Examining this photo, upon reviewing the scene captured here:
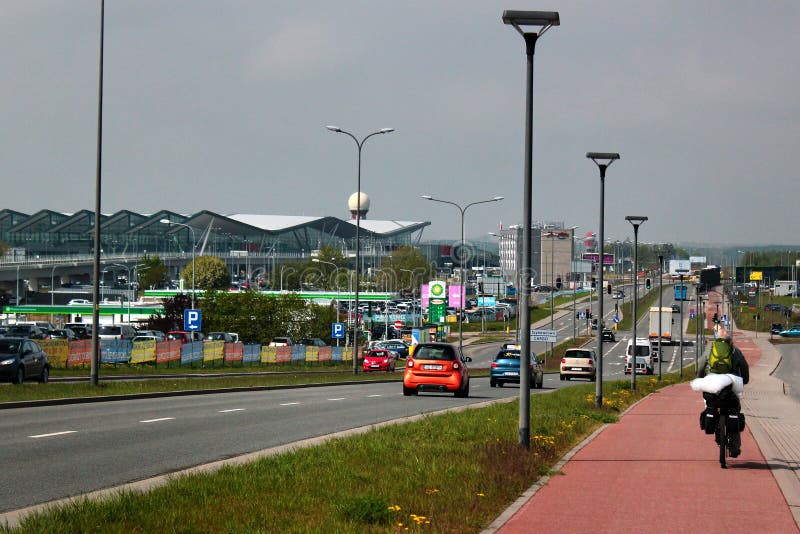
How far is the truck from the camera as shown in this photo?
9586 cm

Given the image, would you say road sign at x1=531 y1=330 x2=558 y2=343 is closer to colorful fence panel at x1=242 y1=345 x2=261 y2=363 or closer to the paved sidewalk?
colorful fence panel at x1=242 y1=345 x2=261 y2=363

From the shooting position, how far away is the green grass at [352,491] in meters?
8.40

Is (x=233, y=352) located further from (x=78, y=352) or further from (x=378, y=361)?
(x=78, y=352)

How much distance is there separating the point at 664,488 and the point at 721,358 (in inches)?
115

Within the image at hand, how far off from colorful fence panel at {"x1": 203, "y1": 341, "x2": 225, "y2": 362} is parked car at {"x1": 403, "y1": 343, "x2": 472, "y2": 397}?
27091mm

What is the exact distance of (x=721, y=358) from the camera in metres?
13.9

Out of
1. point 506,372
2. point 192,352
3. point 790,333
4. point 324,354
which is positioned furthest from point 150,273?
point 506,372

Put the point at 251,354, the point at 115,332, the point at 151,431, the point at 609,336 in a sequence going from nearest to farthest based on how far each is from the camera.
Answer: the point at 151,431 → the point at 251,354 → the point at 115,332 → the point at 609,336

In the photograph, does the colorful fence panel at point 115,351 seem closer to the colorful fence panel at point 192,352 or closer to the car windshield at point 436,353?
the colorful fence panel at point 192,352

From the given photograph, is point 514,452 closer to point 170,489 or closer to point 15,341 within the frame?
point 170,489

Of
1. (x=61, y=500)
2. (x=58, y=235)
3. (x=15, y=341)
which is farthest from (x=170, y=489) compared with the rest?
(x=58, y=235)

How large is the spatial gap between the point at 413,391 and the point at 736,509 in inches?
861

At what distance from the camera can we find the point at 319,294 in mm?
134500

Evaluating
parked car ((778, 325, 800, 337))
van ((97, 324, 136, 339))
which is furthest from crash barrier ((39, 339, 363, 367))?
parked car ((778, 325, 800, 337))
